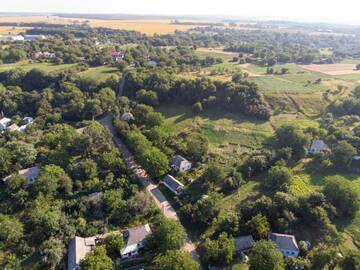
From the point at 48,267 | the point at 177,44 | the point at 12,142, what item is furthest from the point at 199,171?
the point at 177,44

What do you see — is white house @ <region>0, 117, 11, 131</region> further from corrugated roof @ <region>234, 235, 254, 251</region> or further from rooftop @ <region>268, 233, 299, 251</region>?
rooftop @ <region>268, 233, 299, 251</region>

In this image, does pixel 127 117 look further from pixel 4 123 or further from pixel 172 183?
pixel 4 123

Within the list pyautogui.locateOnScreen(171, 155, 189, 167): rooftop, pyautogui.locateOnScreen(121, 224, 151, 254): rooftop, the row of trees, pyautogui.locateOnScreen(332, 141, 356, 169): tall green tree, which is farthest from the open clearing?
pyautogui.locateOnScreen(121, 224, 151, 254): rooftop

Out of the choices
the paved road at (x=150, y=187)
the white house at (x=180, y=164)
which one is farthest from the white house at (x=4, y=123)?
the white house at (x=180, y=164)

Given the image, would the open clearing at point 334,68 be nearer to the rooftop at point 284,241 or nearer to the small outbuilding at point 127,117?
the small outbuilding at point 127,117

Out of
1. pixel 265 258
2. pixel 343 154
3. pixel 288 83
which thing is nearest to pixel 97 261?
pixel 265 258
